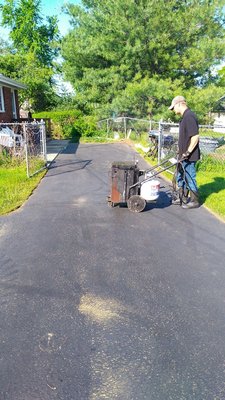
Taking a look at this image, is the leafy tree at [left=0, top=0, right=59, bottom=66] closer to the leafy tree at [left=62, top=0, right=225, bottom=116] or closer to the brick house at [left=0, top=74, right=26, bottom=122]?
the leafy tree at [left=62, top=0, right=225, bottom=116]

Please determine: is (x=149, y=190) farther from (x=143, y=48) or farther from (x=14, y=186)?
(x=143, y=48)

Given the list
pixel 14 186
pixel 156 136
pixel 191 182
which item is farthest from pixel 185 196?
pixel 156 136

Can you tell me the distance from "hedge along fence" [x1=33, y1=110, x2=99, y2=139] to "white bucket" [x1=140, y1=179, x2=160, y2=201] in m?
16.2

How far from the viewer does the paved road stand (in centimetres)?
234

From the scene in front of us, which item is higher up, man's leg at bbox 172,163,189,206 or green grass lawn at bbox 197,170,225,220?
man's leg at bbox 172,163,189,206

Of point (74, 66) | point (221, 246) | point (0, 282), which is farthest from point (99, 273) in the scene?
point (74, 66)

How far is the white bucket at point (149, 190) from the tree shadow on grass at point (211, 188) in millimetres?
1386

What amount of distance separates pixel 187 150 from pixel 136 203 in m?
1.36

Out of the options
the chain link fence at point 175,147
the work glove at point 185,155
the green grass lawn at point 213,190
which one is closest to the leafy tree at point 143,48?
the chain link fence at point 175,147

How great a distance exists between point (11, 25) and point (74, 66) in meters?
25.8

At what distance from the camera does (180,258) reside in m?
4.32

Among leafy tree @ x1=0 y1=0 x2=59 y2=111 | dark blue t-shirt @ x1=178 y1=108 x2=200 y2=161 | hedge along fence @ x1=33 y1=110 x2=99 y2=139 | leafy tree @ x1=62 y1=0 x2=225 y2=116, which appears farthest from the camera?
leafy tree @ x1=0 y1=0 x2=59 y2=111

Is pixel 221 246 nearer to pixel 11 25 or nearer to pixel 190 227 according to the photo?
pixel 190 227

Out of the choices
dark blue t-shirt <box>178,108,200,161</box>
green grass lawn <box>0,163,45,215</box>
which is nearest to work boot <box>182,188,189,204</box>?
dark blue t-shirt <box>178,108,200,161</box>
